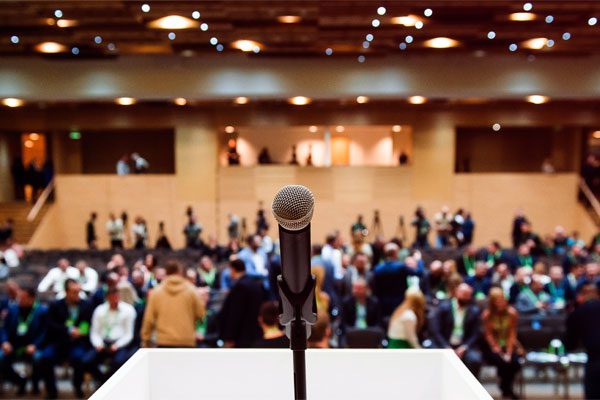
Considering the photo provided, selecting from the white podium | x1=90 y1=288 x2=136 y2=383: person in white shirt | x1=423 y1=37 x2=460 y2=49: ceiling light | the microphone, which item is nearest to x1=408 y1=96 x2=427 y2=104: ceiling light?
x1=423 y1=37 x2=460 y2=49: ceiling light

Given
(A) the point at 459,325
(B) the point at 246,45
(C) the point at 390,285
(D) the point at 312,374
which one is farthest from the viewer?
(B) the point at 246,45

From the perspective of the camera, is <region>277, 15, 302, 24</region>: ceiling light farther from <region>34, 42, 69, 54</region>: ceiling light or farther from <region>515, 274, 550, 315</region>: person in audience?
<region>515, 274, 550, 315</region>: person in audience

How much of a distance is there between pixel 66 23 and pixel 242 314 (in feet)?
25.2

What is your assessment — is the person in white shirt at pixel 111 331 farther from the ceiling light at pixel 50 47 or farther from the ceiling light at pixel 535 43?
the ceiling light at pixel 535 43

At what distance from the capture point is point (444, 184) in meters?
18.7

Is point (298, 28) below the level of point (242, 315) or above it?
above

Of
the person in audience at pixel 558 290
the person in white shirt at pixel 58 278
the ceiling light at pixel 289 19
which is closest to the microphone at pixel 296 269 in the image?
the person in audience at pixel 558 290

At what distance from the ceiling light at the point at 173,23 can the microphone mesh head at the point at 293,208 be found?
33.7ft

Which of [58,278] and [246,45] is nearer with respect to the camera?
[58,278]

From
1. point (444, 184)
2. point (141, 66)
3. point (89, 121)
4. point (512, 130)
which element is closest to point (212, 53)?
point (141, 66)

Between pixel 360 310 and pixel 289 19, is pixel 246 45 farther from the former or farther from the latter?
pixel 360 310

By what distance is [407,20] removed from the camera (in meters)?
10.9

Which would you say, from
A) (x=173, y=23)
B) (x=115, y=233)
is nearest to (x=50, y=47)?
(x=173, y=23)

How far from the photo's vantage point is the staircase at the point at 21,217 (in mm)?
18094
